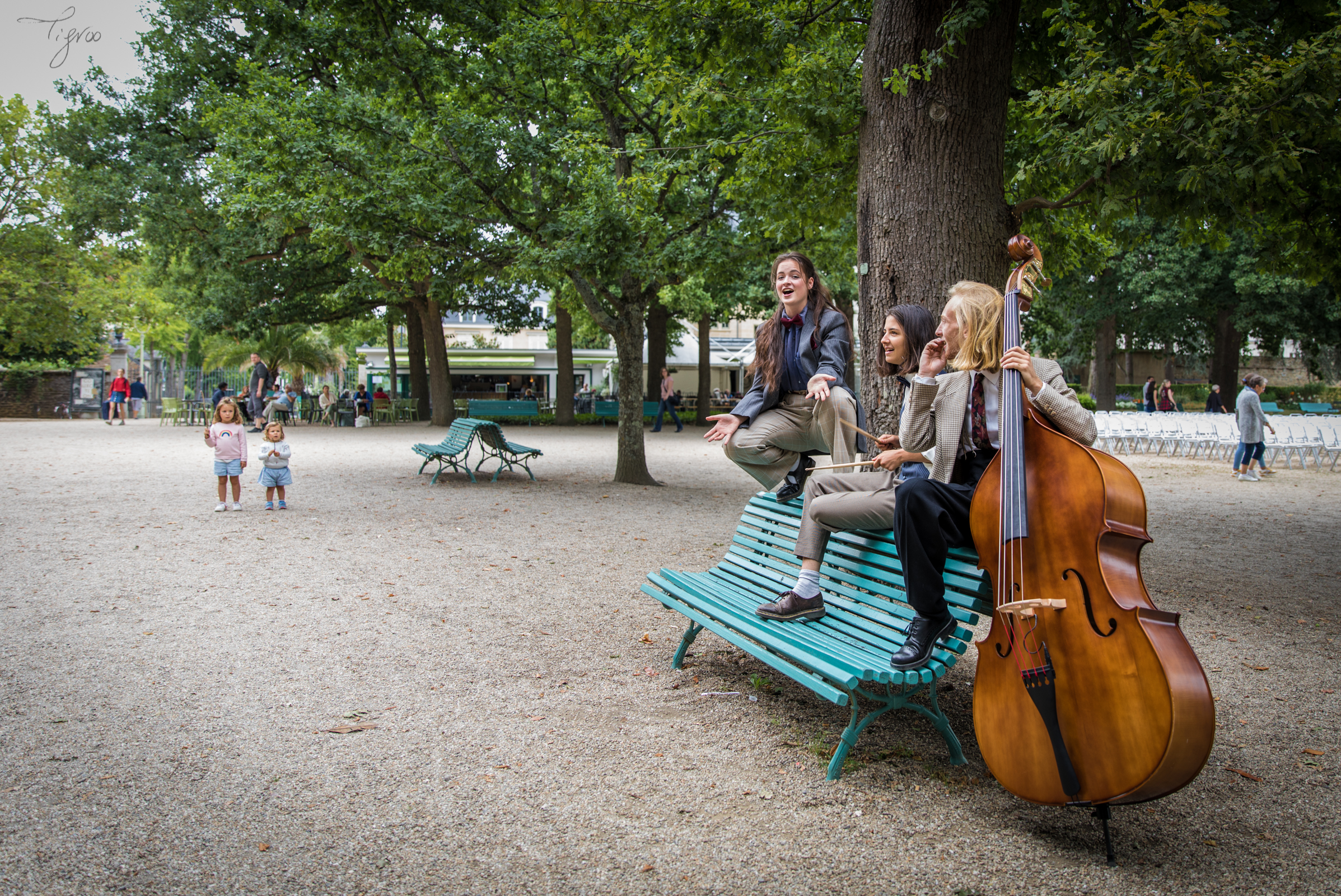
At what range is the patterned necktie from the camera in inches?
131

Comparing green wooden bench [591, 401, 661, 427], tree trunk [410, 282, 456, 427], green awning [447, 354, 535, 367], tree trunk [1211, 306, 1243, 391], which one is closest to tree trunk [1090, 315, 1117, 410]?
tree trunk [1211, 306, 1243, 391]

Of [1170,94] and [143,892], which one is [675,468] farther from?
[143,892]

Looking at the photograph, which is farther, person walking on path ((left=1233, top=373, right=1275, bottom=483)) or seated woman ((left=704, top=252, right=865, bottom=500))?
person walking on path ((left=1233, top=373, right=1275, bottom=483))

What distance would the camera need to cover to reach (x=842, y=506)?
3.71 m

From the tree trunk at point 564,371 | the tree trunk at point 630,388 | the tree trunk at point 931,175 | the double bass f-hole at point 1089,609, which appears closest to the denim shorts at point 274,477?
the tree trunk at point 630,388

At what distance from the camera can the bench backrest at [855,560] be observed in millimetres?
3223

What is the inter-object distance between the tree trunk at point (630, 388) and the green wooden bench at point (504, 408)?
764 inches

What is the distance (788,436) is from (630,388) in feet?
28.8

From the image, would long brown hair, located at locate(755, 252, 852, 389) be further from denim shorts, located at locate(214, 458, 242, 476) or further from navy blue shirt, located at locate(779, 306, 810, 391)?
denim shorts, located at locate(214, 458, 242, 476)

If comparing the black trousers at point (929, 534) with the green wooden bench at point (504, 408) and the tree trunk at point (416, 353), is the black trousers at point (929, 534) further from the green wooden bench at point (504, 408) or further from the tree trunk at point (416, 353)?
the green wooden bench at point (504, 408)

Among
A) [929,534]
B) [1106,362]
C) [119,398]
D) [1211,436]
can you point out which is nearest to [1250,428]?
[1211,436]

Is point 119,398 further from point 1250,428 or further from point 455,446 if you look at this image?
point 1250,428

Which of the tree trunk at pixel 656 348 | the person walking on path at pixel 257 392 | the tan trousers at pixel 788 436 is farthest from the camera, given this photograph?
the tree trunk at pixel 656 348

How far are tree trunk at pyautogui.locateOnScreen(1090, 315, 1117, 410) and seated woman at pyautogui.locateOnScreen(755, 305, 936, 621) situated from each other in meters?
31.7
